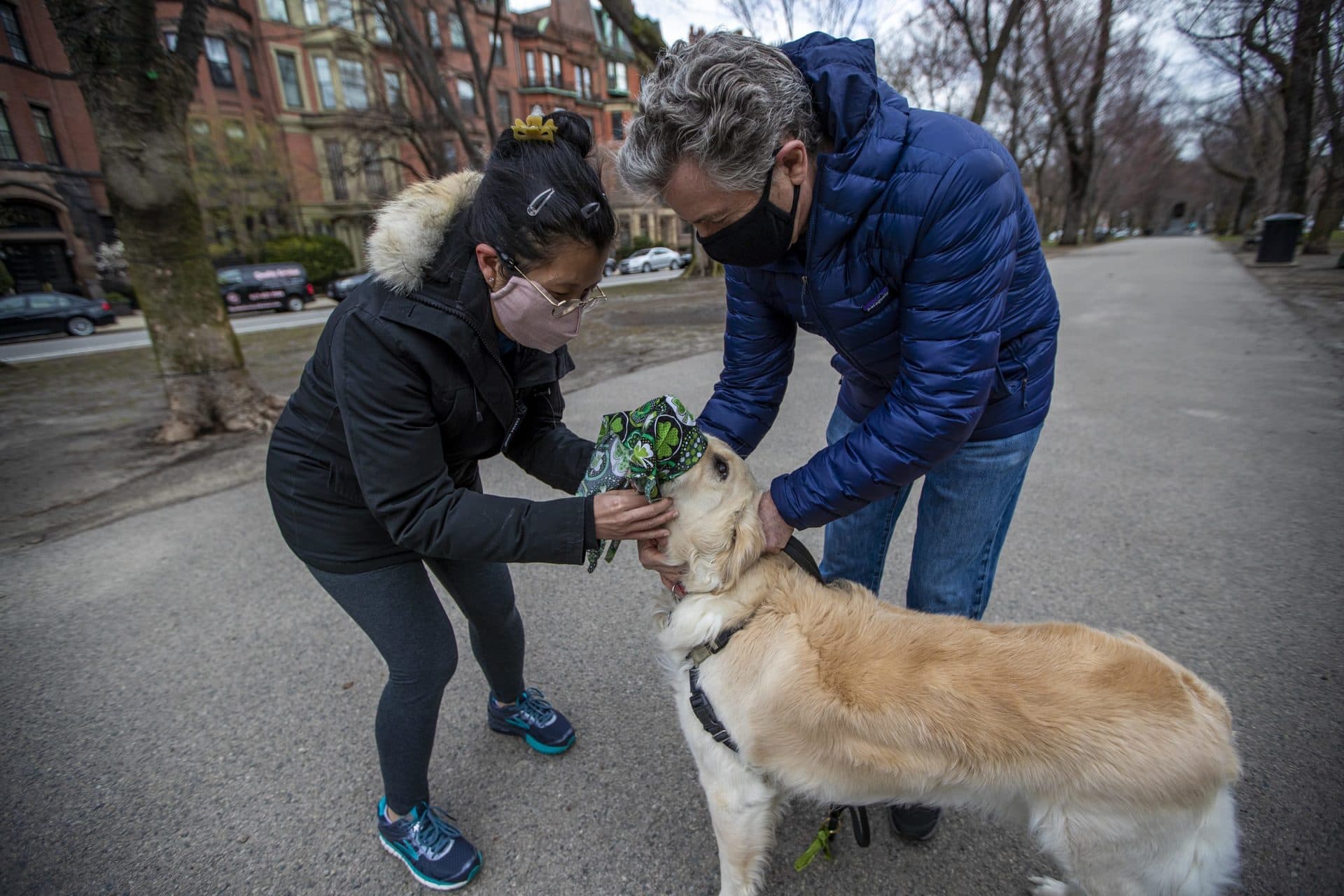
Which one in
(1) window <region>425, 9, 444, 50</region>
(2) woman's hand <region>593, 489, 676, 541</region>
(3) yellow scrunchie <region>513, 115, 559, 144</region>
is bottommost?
(2) woman's hand <region>593, 489, 676, 541</region>

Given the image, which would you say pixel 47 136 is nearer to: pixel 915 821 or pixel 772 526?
pixel 772 526

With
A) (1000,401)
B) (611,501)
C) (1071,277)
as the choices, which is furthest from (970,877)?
(1071,277)

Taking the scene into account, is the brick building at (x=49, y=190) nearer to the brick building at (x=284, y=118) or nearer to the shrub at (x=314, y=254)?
the brick building at (x=284, y=118)

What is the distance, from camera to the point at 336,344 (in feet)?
4.96

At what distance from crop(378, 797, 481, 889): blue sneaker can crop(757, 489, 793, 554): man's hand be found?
141cm

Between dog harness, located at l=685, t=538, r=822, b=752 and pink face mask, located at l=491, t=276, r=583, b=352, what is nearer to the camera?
pink face mask, located at l=491, t=276, r=583, b=352

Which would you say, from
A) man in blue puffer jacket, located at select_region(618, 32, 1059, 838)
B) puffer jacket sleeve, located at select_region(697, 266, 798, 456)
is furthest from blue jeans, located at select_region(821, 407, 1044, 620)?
puffer jacket sleeve, located at select_region(697, 266, 798, 456)

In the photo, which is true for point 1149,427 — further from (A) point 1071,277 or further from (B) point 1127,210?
(B) point 1127,210

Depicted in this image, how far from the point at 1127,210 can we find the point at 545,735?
97686 mm

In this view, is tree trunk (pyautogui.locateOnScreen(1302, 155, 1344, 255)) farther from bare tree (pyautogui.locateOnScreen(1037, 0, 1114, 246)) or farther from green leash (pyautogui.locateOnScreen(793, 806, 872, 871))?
green leash (pyautogui.locateOnScreen(793, 806, 872, 871))

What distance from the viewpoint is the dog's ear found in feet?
5.85

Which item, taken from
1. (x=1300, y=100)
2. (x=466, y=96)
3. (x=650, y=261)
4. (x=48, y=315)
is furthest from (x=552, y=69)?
(x=1300, y=100)

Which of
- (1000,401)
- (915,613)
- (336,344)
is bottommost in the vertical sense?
(915,613)

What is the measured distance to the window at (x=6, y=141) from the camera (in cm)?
2262
